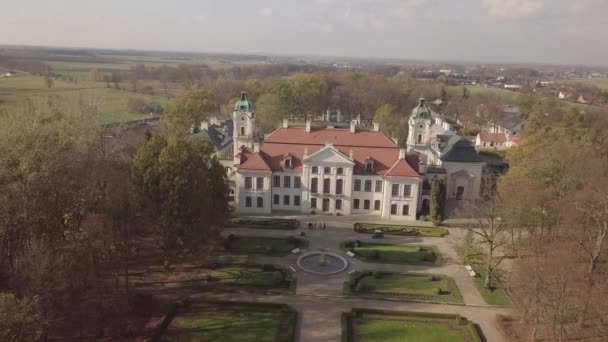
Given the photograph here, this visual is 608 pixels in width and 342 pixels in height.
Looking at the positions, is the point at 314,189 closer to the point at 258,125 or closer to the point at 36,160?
the point at 36,160

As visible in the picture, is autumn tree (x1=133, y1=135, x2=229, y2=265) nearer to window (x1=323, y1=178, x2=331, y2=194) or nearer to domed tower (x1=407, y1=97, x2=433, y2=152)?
window (x1=323, y1=178, x2=331, y2=194)

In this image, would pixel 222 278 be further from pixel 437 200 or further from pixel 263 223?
pixel 437 200

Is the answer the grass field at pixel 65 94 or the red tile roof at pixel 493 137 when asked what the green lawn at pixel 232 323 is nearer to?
the grass field at pixel 65 94

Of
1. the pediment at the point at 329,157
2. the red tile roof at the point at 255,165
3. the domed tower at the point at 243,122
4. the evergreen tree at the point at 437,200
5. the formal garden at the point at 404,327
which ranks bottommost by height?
the formal garden at the point at 404,327

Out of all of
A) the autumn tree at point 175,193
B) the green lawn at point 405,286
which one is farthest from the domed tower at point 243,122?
the green lawn at point 405,286

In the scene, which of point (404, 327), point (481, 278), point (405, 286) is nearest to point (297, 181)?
point (405, 286)

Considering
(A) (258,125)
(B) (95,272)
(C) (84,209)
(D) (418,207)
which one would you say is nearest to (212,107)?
(A) (258,125)
